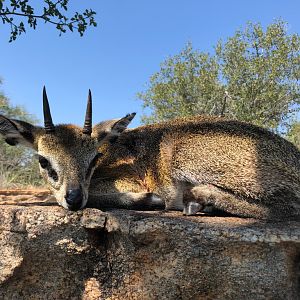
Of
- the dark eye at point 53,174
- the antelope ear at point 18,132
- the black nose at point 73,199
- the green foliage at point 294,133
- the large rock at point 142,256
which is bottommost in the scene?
the large rock at point 142,256

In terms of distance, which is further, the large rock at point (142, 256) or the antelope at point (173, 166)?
the antelope at point (173, 166)

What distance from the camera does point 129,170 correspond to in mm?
6551

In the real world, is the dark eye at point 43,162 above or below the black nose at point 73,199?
above

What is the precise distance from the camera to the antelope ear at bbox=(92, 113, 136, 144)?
6578 millimetres

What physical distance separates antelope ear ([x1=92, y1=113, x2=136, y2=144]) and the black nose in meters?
1.52

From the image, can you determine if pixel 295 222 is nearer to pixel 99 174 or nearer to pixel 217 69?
pixel 99 174

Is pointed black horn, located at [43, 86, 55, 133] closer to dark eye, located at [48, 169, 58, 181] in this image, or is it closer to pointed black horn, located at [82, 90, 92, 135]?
pointed black horn, located at [82, 90, 92, 135]

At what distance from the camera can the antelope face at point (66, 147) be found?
5.33m

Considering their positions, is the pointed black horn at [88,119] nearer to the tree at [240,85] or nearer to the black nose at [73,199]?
the black nose at [73,199]

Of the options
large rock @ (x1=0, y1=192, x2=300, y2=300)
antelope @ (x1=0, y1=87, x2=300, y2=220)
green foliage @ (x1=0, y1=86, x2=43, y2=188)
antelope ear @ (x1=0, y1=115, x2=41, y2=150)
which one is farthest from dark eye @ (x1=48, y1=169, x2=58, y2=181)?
green foliage @ (x1=0, y1=86, x2=43, y2=188)

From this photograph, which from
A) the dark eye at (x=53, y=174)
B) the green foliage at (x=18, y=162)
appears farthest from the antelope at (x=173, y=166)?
the green foliage at (x=18, y=162)

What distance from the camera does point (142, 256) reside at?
16.1 ft

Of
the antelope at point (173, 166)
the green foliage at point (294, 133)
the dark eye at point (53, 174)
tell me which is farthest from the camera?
the green foliage at point (294, 133)

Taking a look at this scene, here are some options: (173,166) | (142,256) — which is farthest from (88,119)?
(142,256)
